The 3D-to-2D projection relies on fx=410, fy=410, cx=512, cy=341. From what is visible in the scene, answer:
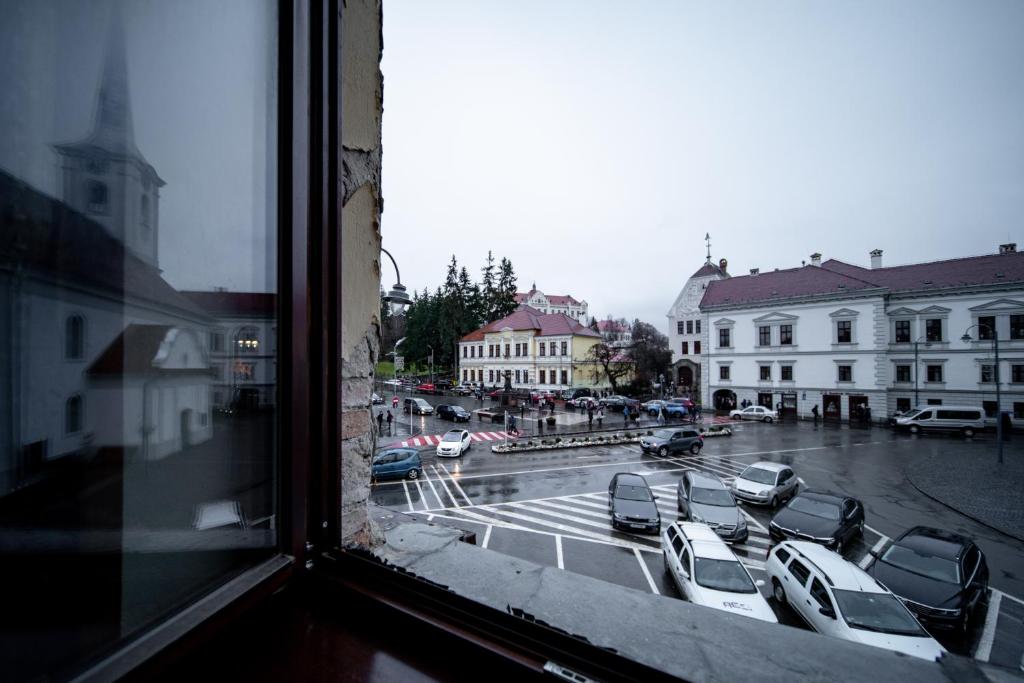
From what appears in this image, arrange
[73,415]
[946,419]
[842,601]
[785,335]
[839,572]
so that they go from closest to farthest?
1. [73,415]
2. [842,601]
3. [839,572]
4. [946,419]
5. [785,335]

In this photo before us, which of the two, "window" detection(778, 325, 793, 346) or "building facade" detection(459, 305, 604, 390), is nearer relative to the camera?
"window" detection(778, 325, 793, 346)

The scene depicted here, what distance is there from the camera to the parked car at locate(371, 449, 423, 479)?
537 inches

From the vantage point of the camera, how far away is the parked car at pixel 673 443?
17.2 meters

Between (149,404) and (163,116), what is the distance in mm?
676

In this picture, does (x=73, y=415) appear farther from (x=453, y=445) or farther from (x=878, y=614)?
(x=453, y=445)

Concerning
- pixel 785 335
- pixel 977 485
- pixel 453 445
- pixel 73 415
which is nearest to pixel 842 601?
pixel 73 415

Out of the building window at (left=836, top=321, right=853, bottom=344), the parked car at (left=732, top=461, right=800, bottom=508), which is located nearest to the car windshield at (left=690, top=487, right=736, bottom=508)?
the parked car at (left=732, top=461, right=800, bottom=508)

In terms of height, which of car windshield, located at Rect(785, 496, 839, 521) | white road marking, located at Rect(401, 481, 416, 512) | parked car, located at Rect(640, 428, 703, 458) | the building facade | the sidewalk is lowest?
white road marking, located at Rect(401, 481, 416, 512)

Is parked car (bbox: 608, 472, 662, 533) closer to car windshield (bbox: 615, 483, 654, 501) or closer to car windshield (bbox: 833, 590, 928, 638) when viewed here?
car windshield (bbox: 615, 483, 654, 501)

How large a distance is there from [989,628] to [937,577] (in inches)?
25.4

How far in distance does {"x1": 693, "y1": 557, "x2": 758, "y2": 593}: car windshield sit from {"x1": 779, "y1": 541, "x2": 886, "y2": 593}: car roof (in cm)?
85

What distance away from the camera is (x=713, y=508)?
9.13 m

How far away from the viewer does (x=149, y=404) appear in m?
0.91

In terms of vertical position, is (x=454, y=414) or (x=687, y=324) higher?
(x=687, y=324)
